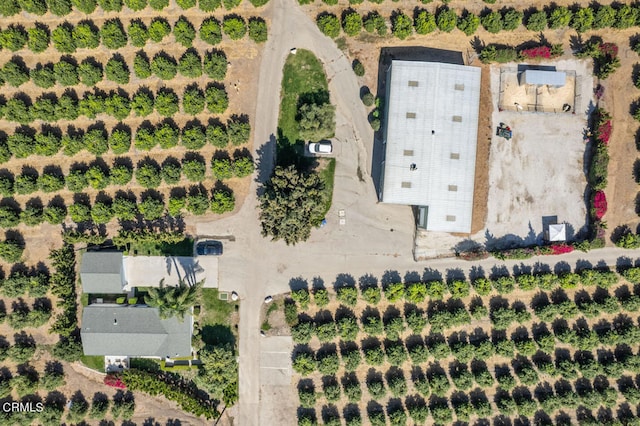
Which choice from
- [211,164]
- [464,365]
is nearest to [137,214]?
[211,164]

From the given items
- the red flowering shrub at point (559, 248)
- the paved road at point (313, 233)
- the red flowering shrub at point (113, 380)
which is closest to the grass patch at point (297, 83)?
the paved road at point (313, 233)

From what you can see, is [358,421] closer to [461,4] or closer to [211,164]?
[211,164]

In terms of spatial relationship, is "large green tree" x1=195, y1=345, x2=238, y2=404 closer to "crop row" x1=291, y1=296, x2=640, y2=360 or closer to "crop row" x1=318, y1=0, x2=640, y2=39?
"crop row" x1=291, y1=296, x2=640, y2=360

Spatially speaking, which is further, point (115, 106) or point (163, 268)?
point (163, 268)

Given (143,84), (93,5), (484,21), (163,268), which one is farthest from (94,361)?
(484,21)

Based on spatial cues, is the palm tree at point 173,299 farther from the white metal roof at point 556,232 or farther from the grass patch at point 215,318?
the white metal roof at point 556,232

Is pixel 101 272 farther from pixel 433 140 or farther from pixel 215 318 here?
pixel 433 140
